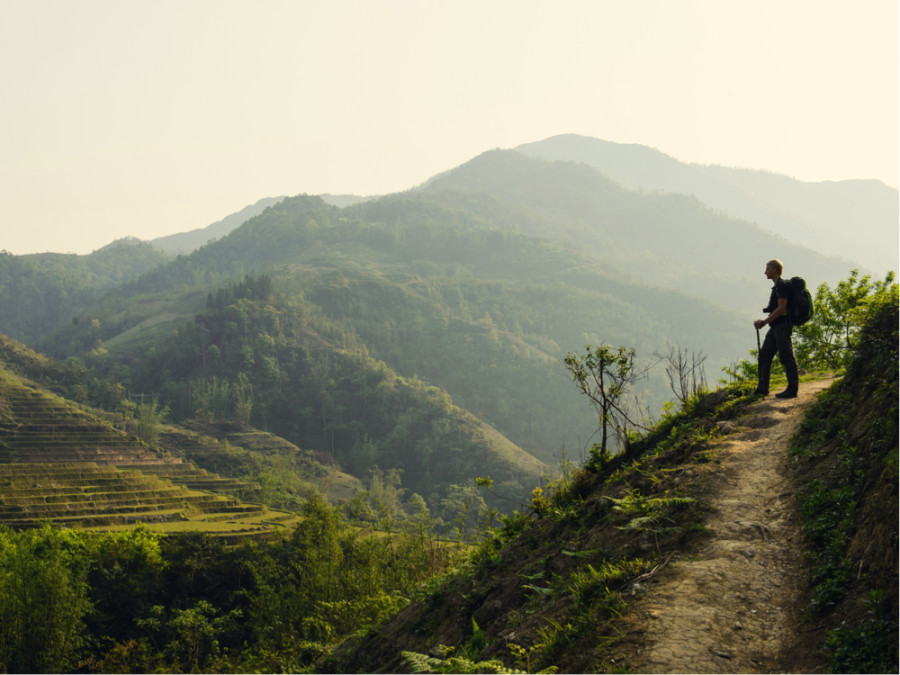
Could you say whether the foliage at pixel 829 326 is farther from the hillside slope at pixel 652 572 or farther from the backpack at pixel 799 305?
the hillside slope at pixel 652 572

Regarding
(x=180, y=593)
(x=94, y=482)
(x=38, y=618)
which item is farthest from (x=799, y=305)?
(x=94, y=482)

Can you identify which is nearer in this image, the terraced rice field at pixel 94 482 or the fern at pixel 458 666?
the fern at pixel 458 666

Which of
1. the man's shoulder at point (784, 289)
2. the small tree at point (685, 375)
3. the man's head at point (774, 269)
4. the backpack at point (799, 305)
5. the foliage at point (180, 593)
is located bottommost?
the foliage at point (180, 593)

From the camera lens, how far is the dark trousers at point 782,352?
30.5ft

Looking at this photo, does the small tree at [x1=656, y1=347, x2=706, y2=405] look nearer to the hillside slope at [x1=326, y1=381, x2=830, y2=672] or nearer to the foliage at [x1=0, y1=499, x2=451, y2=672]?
the hillside slope at [x1=326, y1=381, x2=830, y2=672]

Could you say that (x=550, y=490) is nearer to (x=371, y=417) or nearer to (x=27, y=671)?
(x=27, y=671)

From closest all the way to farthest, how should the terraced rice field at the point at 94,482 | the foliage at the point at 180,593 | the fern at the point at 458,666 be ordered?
the fern at the point at 458,666, the foliage at the point at 180,593, the terraced rice field at the point at 94,482

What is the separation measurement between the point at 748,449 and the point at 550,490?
3379mm

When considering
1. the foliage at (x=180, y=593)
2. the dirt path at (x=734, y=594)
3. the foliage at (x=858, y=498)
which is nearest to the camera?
the foliage at (x=858, y=498)

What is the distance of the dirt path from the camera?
16.2ft

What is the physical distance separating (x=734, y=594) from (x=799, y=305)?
4946 millimetres

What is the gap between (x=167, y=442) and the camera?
99.6 metres

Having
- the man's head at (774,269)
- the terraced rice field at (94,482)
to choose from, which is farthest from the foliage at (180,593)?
the terraced rice field at (94,482)

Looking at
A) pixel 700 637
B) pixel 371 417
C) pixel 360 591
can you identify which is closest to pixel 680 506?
pixel 700 637
